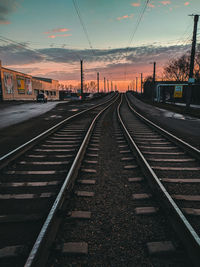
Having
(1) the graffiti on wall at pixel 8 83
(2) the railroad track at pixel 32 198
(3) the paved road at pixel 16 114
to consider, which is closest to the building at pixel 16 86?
(1) the graffiti on wall at pixel 8 83

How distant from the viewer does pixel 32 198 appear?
3.49 metres

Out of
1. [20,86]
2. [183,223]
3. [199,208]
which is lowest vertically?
[199,208]

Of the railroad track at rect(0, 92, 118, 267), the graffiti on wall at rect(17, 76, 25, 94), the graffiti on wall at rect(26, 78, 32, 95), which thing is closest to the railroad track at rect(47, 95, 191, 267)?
the railroad track at rect(0, 92, 118, 267)

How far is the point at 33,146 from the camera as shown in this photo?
6.79 meters

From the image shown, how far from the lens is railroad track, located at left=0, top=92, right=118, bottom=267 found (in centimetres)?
221

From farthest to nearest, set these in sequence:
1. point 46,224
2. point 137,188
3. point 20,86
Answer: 1. point 20,86
2. point 137,188
3. point 46,224

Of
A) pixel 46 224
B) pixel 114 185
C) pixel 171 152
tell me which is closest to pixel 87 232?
pixel 46 224

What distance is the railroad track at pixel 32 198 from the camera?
2209 mm

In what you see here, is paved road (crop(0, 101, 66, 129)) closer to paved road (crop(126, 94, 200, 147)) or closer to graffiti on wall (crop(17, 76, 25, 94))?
paved road (crop(126, 94, 200, 147))

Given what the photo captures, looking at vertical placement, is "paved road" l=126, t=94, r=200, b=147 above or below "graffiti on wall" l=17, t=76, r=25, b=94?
below

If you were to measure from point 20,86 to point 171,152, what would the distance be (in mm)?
54306

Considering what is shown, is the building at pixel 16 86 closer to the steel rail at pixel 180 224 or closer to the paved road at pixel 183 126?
the paved road at pixel 183 126

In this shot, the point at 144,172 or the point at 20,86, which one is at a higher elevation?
the point at 20,86

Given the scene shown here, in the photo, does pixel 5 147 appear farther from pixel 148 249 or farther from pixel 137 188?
pixel 148 249
